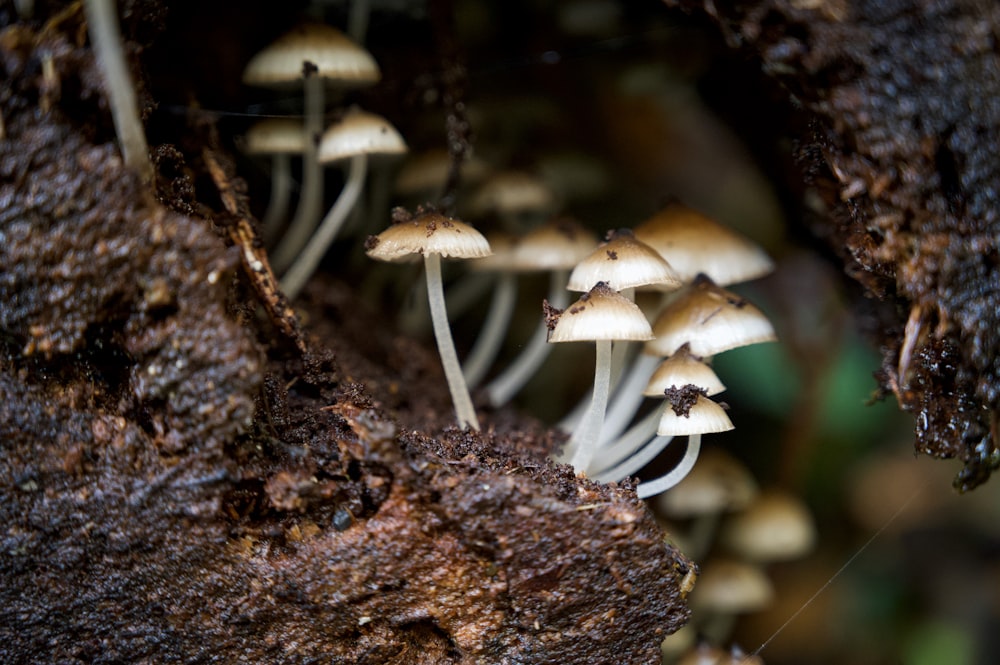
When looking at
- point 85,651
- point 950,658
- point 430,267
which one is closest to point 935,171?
point 430,267

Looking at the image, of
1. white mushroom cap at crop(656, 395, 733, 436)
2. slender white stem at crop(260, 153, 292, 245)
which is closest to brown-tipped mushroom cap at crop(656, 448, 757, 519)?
white mushroom cap at crop(656, 395, 733, 436)

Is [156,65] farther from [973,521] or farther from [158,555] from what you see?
[973,521]

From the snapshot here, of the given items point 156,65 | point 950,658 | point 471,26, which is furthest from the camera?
point 950,658

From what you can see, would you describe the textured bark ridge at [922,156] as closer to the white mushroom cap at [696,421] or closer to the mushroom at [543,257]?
the white mushroom cap at [696,421]

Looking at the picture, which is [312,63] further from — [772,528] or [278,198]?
[772,528]

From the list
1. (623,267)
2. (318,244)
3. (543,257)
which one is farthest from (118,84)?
(543,257)

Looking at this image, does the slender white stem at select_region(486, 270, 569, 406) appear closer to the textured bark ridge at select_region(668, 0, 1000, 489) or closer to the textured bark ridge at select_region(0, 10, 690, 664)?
the textured bark ridge at select_region(0, 10, 690, 664)
